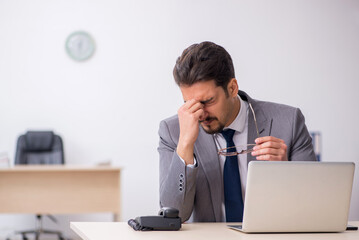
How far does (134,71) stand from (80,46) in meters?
0.65

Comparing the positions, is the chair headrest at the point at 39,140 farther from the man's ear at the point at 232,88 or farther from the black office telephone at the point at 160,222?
the black office telephone at the point at 160,222

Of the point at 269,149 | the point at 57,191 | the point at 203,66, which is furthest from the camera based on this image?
the point at 57,191

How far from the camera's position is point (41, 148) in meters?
4.88

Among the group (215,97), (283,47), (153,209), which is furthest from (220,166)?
(283,47)

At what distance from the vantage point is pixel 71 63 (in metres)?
5.43

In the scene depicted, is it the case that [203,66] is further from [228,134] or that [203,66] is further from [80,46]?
[80,46]

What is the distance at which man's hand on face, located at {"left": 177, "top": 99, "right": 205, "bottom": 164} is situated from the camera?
6.07 ft

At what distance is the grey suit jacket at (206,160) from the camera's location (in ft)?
6.08

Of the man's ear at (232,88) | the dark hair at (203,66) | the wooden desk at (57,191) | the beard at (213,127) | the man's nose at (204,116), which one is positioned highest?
the dark hair at (203,66)

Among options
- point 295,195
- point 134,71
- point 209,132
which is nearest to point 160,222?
point 295,195

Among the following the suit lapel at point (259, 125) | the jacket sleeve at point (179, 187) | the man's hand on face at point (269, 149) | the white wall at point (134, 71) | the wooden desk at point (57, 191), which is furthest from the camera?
the white wall at point (134, 71)

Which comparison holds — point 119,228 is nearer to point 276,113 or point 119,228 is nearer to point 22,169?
point 276,113

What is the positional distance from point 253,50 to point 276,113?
12.2 ft

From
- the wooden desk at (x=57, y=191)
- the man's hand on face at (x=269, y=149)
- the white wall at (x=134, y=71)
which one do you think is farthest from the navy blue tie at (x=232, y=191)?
the white wall at (x=134, y=71)
